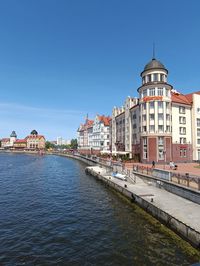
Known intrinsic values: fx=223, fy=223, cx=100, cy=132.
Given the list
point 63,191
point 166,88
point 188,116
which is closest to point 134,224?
point 63,191

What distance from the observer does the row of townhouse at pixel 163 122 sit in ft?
166

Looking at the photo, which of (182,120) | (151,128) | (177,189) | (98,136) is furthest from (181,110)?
(98,136)

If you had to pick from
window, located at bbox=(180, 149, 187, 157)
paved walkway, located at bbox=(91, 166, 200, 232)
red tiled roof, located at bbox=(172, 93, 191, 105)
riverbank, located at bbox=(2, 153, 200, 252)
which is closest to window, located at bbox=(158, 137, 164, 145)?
window, located at bbox=(180, 149, 187, 157)

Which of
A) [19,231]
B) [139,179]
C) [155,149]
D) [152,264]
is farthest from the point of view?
[155,149]

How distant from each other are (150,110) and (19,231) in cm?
4013

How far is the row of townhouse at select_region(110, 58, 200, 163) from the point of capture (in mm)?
50688

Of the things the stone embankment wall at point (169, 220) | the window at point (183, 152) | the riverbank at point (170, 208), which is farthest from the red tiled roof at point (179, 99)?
the stone embankment wall at point (169, 220)

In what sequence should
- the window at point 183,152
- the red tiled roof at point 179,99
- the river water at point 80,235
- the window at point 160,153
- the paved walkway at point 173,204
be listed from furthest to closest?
the red tiled roof at point 179,99 < the window at point 183,152 < the window at point 160,153 < the paved walkway at point 173,204 < the river water at point 80,235

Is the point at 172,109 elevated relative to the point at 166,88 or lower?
lower

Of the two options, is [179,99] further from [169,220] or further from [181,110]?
[169,220]

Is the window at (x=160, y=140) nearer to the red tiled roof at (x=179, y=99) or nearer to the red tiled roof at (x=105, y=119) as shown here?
the red tiled roof at (x=179, y=99)

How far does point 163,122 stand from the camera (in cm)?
5094

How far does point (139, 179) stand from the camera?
112 ft

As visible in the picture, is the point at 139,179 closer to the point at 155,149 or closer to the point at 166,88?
the point at 155,149
